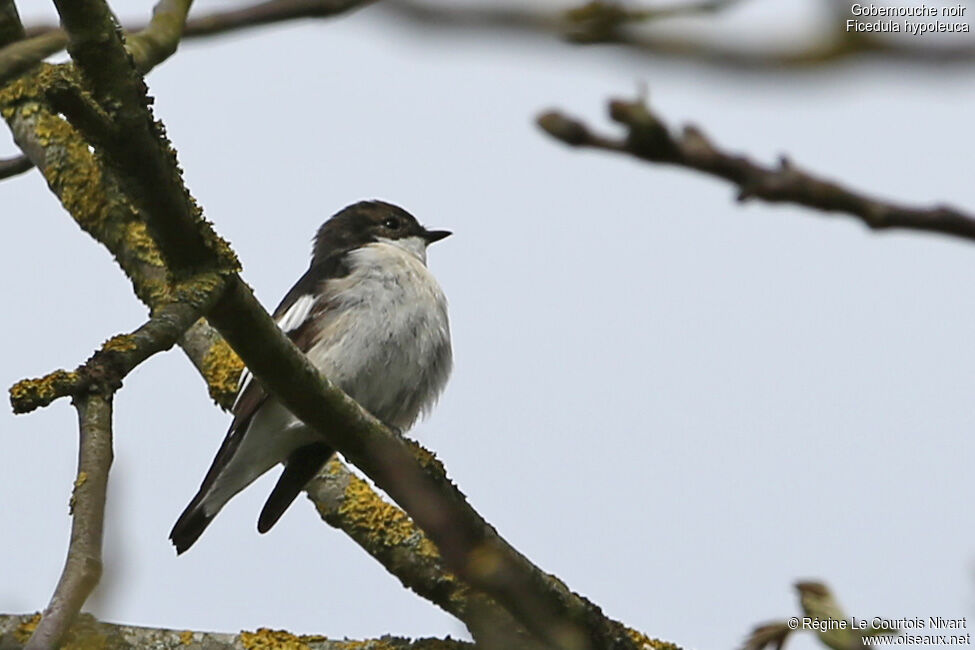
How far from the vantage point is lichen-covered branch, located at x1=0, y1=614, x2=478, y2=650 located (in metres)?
4.57

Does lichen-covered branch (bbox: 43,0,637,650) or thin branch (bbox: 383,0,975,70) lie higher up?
lichen-covered branch (bbox: 43,0,637,650)

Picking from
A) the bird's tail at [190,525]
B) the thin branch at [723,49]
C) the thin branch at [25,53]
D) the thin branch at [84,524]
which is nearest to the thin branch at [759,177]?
the thin branch at [723,49]

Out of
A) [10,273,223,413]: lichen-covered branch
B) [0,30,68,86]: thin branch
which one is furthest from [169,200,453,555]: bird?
[0,30,68,86]: thin branch

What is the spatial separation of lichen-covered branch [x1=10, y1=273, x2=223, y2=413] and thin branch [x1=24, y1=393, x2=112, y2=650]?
4 cm

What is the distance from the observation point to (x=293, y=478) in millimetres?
6391

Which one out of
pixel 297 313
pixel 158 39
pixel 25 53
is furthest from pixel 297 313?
pixel 25 53

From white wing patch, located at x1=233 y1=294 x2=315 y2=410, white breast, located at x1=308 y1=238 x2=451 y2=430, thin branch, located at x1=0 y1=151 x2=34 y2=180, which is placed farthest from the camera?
white wing patch, located at x1=233 y1=294 x2=315 y2=410

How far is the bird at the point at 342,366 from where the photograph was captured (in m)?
6.48

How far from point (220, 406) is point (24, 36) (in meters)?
2.87

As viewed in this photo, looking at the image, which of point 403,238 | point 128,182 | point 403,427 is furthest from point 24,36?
point 403,238

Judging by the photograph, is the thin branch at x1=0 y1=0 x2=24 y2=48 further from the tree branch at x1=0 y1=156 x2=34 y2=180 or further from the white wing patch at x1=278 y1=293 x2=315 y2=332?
the white wing patch at x1=278 y1=293 x2=315 y2=332

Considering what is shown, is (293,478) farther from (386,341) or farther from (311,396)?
(311,396)

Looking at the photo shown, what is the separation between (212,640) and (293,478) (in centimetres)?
154

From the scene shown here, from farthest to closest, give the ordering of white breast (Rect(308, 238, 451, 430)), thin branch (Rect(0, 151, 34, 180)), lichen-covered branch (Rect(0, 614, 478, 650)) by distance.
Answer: white breast (Rect(308, 238, 451, 430)) < thin branch (Rect(0, 151, 34, 180)) < lichen-covered branch (Rect(0, 614, 478, 650))
